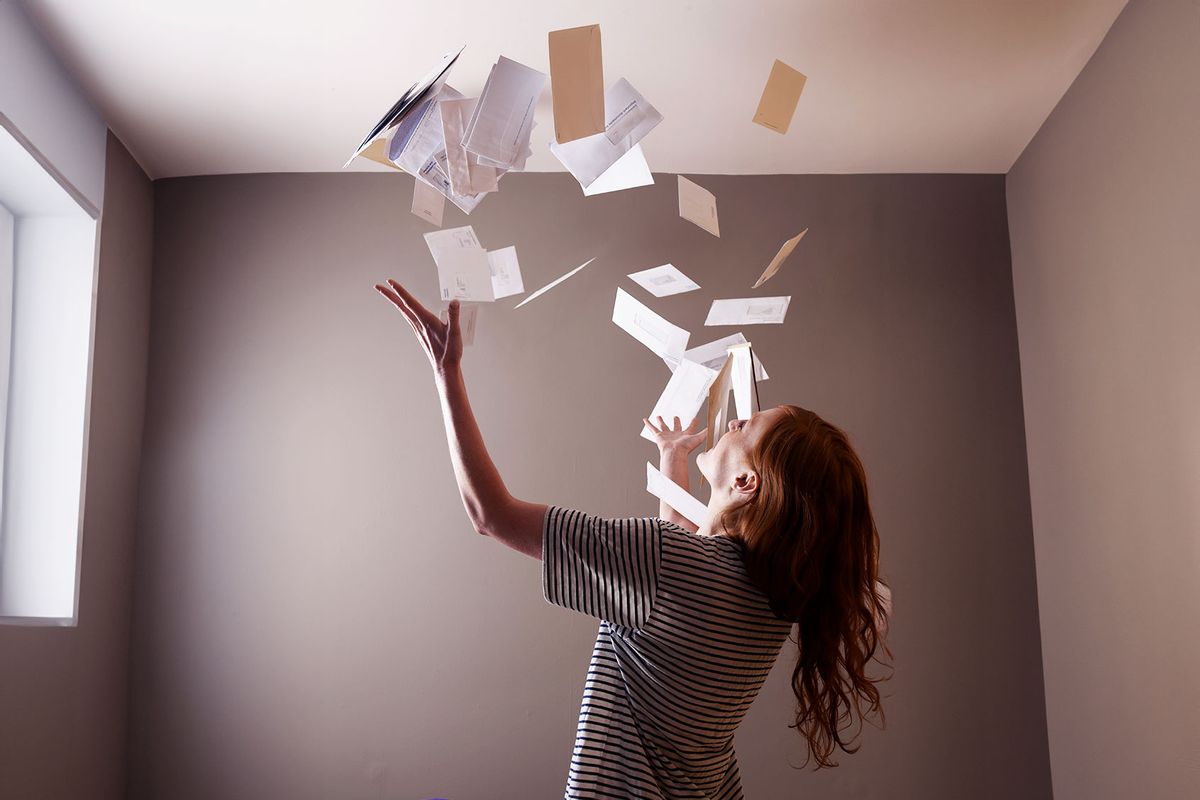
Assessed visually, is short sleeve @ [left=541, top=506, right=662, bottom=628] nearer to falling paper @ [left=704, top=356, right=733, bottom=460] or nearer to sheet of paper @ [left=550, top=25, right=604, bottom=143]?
falling paper @ [left=704, top=356, right=733, bottom=460]

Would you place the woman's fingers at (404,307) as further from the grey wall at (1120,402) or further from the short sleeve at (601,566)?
the grey wall at (1120,402)

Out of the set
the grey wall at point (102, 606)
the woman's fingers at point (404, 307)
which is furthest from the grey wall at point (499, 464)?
the woman's fingers at point (404, 307)

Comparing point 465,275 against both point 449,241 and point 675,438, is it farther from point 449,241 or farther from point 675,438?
point 675,438

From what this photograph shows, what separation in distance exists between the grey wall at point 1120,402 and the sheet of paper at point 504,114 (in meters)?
1.27

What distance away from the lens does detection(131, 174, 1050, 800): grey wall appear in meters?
2.68

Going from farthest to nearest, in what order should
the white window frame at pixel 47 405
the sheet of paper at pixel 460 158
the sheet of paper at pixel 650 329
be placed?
the sheet of paper at pixel 650 329 → the white window frame at pixel 47 405 → the sheet of paper at pixel 460 158

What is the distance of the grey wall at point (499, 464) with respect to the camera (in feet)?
8.79

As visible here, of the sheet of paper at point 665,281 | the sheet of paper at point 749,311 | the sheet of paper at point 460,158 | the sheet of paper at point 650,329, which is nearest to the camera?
the sheet of paper at point 460,158

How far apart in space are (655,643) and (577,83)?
972 mm

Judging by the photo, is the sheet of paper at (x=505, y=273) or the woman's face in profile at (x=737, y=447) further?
the sheet of paper at (x=505, y=273)

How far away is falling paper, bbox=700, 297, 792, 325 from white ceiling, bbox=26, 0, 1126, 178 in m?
0.45

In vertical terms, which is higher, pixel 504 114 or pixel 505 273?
pixel 504 114

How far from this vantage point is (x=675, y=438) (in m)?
2.15

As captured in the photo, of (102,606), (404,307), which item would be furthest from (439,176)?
(102,606)
